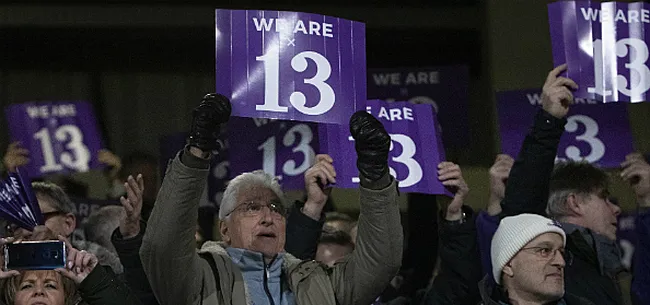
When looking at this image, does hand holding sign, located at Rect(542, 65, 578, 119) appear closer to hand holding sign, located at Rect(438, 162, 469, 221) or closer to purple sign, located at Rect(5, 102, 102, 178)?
hand holding sign, located at Rect(438, 162, 469, 221)

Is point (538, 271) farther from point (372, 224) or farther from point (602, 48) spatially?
point (602, 48)

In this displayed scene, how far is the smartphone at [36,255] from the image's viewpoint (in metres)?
4.81

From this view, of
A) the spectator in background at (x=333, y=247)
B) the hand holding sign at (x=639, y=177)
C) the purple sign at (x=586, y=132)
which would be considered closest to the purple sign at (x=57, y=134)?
the spectator in background at (x=333, y=247)

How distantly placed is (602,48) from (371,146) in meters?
1.74

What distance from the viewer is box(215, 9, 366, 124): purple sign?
17.4 feet

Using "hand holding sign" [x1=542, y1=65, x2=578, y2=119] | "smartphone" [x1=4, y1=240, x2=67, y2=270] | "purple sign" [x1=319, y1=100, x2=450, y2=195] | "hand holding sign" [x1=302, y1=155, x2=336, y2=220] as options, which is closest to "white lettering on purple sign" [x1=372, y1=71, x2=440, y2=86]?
"purple sign" [x1=319, y1=100, x2=450, y2=195]

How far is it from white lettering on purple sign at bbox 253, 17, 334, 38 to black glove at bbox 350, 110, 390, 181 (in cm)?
82

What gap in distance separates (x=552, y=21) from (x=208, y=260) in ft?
6.45

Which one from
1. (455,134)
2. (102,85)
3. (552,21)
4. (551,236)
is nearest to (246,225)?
(551,236)

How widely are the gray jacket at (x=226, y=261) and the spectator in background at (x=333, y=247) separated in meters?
1.40

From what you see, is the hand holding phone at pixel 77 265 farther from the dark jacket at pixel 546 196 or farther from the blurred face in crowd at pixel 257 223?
the dark jacket at pixel 546 196

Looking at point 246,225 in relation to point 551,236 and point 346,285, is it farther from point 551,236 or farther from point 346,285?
point 551,236

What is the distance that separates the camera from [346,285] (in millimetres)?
4879

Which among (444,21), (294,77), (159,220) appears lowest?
(159,220)
